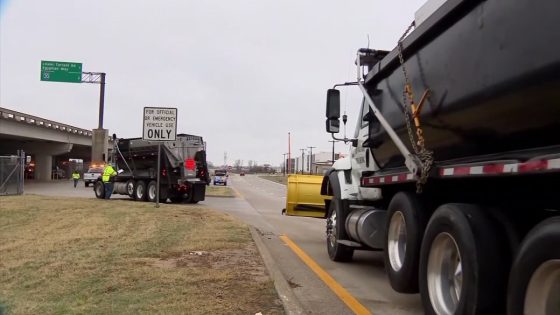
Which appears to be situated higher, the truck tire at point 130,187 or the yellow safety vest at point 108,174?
the yellow safety vest at point 108,174

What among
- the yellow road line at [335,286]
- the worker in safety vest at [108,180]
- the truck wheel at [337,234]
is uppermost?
the worker in safety vest at [108,180]

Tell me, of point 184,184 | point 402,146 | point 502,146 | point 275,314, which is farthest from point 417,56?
point 184,184

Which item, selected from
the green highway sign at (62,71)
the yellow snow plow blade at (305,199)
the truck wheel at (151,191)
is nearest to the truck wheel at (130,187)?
the truck wheel at (151,191)

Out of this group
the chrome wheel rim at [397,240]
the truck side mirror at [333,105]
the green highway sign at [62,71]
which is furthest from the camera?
the green highway sign at [62,71]

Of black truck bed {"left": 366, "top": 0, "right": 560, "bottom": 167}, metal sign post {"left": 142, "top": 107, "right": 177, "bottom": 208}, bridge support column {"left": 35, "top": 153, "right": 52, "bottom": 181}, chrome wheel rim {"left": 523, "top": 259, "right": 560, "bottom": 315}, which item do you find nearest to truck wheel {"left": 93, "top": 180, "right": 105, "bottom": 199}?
metal sign post {"left": 142, "top": 107, "right": 177, "bottom": 208}

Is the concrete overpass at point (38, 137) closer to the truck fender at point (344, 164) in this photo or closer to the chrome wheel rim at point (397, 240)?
the truck fender at point (344, 164)

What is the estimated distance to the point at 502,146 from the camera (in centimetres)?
441

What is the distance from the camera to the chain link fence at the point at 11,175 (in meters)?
25.2

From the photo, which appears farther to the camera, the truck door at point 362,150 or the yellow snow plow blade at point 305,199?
the yellow snow plow blade at point 305,199

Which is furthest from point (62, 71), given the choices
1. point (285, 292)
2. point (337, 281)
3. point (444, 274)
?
point (444, 274)

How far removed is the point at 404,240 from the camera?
627 cm

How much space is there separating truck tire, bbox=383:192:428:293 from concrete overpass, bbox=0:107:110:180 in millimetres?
44739

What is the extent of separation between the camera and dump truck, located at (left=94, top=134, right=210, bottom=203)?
25.4 m

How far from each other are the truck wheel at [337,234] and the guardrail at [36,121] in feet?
137
